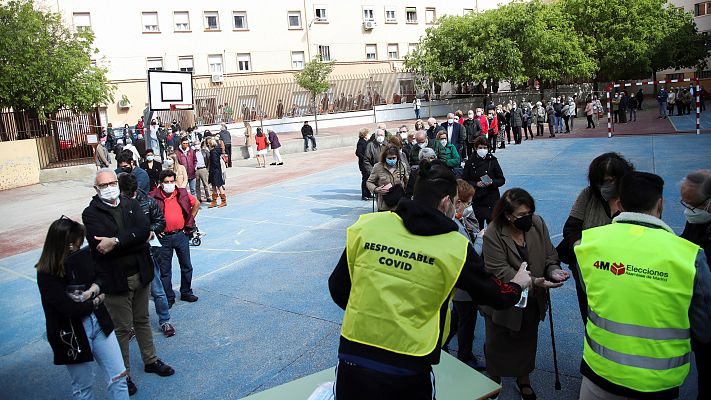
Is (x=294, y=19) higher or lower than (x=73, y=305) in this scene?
higher

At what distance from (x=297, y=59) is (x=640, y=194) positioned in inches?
1531

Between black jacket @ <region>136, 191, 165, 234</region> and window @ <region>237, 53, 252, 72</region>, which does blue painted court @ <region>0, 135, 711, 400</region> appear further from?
window @ <region>237, 53, 252, 72</region>

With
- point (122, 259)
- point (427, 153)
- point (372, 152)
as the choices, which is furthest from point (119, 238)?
point (372, 152)

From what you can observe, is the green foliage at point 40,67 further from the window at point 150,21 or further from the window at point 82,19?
the window at point 150,21

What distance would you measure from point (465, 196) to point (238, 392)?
289cm

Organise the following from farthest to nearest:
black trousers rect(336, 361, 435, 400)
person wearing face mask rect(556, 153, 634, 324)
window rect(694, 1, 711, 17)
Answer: window rect(694, 1, 711, 17), person wearing face mask rect(556, 153, 634, 324), black trousers rect(336, 361, 435, 400)

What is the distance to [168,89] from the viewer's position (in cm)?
1557

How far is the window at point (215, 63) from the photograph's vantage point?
121 ft

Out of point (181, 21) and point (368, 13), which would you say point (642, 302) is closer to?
point (181, 21)

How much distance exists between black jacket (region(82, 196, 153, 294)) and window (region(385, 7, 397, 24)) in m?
40.9

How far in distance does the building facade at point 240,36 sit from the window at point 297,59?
0.24 ft

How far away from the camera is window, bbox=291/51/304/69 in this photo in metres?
39.6

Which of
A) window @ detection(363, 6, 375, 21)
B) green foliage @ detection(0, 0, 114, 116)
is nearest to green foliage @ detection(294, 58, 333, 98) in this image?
window @ detection(363, 6, 375, 21)

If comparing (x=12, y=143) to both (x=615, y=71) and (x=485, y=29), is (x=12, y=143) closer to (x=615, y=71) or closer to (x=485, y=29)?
(x=485, y=29)
